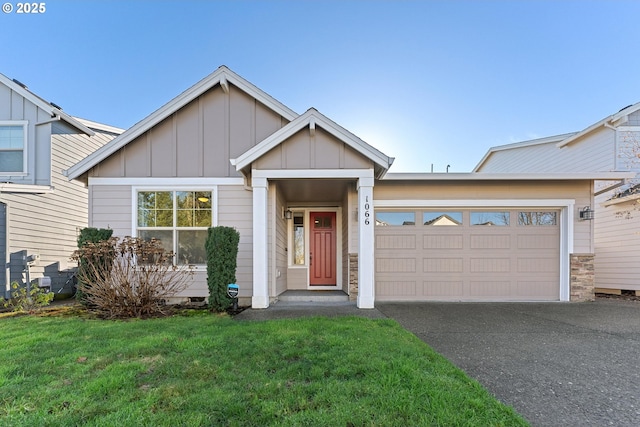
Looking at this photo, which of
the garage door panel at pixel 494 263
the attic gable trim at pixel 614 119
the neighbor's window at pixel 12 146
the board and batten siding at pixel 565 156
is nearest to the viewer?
the garage door panel at pixel 494 263

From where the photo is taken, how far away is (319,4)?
33.9 feet

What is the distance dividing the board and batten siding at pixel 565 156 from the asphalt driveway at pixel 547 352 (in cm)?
586

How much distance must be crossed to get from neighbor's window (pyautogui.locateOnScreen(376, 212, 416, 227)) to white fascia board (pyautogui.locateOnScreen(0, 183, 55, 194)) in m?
8.98

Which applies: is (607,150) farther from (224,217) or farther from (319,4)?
(224,217)

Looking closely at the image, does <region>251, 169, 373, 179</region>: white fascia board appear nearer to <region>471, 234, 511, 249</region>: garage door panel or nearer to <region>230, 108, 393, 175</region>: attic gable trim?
<region>230, 108, 393, 175</region>: attic gable trim

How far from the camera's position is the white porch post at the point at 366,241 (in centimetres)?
671

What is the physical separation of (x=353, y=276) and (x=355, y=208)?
158 centimetres

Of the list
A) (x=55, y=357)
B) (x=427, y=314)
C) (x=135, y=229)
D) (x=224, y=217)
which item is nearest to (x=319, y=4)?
(x=224, y=217)

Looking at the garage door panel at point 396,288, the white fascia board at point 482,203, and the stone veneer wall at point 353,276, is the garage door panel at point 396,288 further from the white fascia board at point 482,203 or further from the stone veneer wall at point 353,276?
the white fascia board at point 482,203

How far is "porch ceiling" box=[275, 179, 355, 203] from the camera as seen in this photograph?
24.1 ft

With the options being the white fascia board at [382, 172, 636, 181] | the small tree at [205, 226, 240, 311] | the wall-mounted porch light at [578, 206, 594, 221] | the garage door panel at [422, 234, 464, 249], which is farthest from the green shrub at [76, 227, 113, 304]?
the wall-mounted porch light at [578, 206, 594, 221]

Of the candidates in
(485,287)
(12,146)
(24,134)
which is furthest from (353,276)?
(12,146)

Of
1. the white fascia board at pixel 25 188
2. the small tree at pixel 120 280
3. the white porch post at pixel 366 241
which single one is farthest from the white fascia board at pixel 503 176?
the white fascia board at pixel 25 188

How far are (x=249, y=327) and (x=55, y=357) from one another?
87.8 inches
